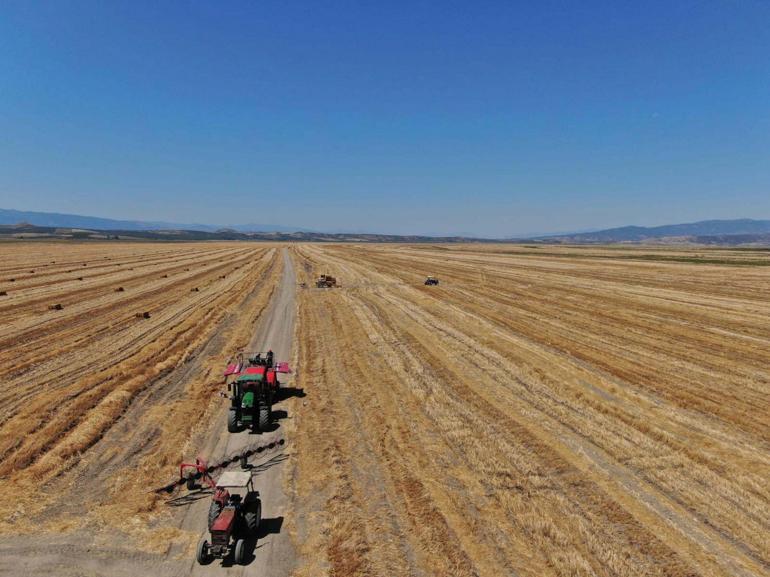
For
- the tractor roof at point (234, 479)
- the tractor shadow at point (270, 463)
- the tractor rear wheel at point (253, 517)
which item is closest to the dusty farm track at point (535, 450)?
the tractor shadow at point (270, 463)

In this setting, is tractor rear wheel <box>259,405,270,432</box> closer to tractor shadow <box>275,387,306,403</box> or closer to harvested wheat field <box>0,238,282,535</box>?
harvested wheat field <box>0,238,282,535</box>

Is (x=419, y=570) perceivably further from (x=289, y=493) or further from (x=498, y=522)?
(x=289, y=493)

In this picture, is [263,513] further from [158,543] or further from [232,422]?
[232,422]

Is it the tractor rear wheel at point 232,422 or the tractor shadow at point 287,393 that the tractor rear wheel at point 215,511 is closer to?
the tractor rear wheel at point 232,422

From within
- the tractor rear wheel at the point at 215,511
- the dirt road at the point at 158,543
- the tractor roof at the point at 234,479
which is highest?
the tractor roof at the point at 234,479

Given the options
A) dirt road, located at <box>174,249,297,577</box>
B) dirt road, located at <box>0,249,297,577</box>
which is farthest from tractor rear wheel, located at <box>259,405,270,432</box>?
dirt road, located at <box>0,249,297,577</box>

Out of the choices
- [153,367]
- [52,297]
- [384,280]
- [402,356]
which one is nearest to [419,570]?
[402,356]
